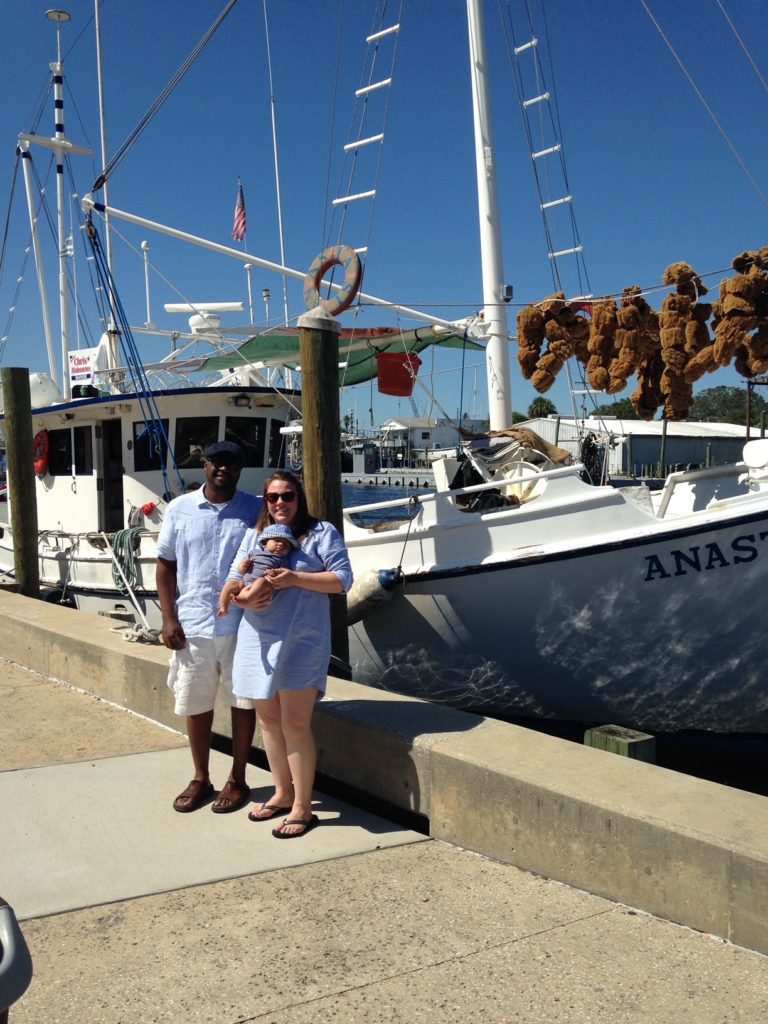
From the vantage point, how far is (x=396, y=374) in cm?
952

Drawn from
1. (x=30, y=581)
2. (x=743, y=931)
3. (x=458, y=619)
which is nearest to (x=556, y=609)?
(x=458, y=619)

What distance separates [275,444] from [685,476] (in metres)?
5.71

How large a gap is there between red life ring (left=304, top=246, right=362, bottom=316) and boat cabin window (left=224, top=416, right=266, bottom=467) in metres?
3.52

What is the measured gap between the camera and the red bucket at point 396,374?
9477mm

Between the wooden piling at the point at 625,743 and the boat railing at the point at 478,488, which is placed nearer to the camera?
the wooden piling at the point at 625,743

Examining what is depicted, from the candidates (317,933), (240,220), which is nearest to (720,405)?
(240,220)

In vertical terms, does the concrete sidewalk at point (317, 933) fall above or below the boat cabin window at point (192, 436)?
below

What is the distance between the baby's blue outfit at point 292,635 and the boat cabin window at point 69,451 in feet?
28.6

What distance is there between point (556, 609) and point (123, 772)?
350 cm

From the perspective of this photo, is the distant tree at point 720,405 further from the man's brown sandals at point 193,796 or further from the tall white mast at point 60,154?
the man's brown sandals at point 193,796

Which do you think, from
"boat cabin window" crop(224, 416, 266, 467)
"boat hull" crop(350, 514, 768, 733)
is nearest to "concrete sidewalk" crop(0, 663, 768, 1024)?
"boat hull" crop(350, 514, 768, 733)

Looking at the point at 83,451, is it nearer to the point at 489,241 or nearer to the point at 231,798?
the point at 489,241

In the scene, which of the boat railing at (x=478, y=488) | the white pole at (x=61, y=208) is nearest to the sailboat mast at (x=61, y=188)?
the white pole at (x=61, y=208)

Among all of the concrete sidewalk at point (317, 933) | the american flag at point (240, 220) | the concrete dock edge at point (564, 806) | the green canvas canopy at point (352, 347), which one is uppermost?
the american flag at point (240, 220)
